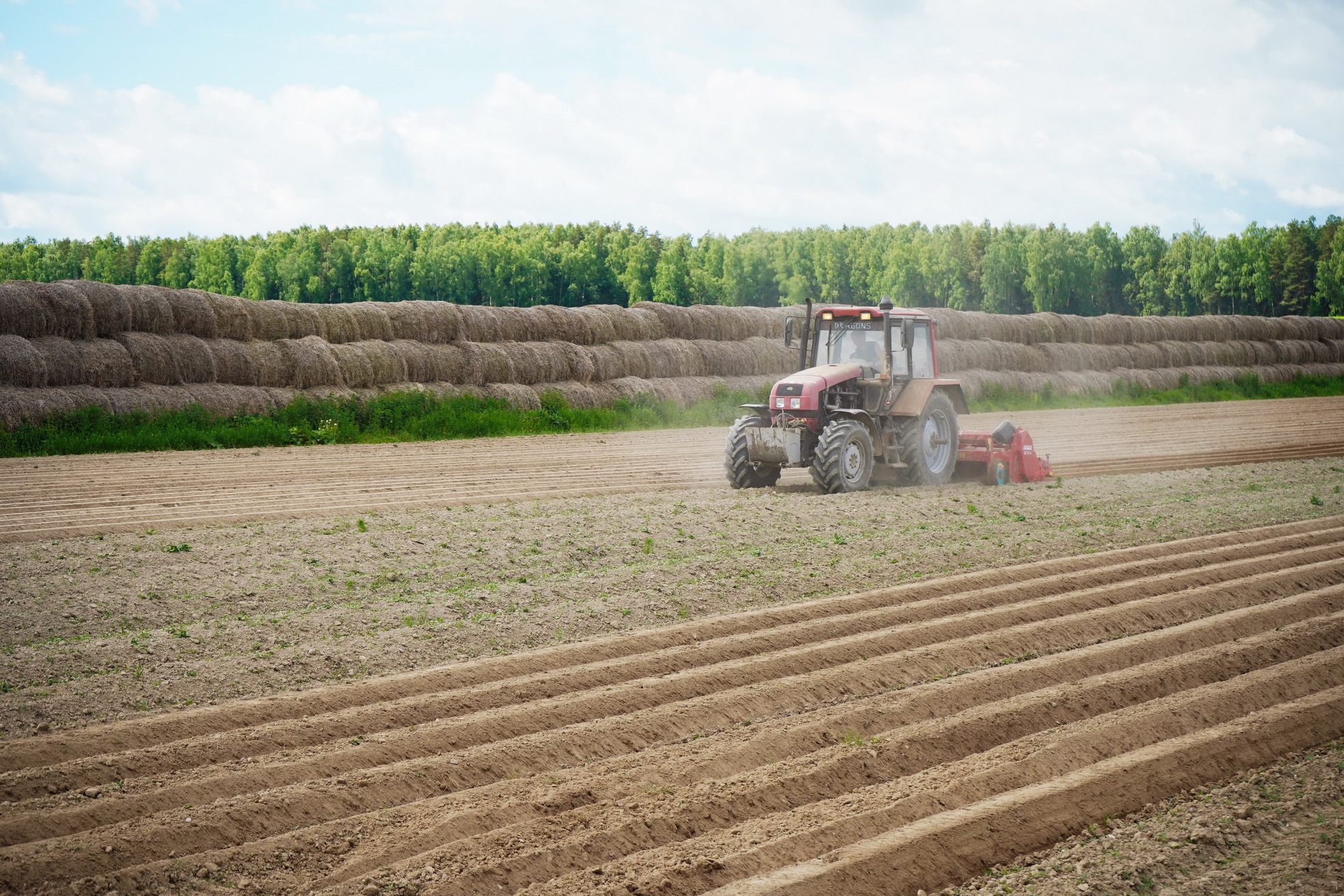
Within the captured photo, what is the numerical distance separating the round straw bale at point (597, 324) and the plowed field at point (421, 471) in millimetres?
3831

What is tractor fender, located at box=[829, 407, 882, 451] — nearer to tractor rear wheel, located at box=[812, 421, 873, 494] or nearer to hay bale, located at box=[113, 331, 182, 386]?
tractor rear wheel, located at box=[812, 421, 873, 494]

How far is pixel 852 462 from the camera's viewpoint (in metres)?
13.5

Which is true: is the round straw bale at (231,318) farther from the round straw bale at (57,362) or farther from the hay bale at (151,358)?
the round straw bale at (57,362)


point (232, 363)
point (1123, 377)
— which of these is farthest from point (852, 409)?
point (1123, 377)

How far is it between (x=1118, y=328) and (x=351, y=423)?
26488 millimetres

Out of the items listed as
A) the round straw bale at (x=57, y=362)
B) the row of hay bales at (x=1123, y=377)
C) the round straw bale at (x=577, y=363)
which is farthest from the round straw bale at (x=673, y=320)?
the round straw bale at (x=57, y=362)

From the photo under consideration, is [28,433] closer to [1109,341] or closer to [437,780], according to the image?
[437,780]

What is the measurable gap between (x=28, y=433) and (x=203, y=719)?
1368cm

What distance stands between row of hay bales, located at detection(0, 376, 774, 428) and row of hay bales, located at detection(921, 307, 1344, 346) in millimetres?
7699

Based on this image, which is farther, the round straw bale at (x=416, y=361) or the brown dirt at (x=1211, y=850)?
the round straw bale at (x=416, y=361)

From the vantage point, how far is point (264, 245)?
10206 centimetres

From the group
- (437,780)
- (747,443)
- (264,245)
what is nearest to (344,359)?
(747,443)

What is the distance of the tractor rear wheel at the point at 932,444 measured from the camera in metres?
13.9

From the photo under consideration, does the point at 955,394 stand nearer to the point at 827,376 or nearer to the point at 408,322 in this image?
the point at 827,376
